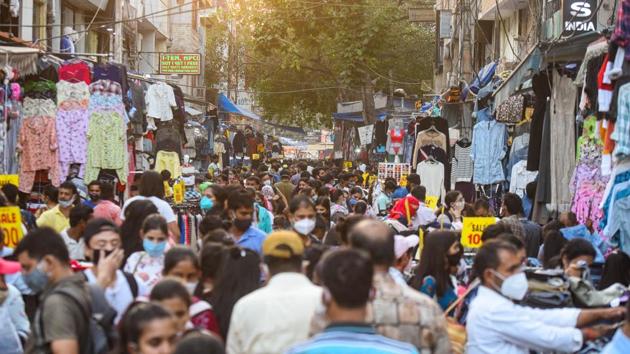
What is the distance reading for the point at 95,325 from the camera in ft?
20.6

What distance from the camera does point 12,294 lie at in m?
7.36

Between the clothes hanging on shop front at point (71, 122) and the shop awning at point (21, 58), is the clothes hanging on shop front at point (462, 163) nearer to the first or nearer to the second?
the clothes hanging on shop front at point (71, 122)

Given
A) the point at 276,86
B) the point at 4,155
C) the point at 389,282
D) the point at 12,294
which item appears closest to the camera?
the point at 389,282

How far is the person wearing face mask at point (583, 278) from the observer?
7496 millimetres

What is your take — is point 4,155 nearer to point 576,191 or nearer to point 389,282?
point 576,191

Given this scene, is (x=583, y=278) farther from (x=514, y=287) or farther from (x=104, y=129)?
(x=104, y=129)

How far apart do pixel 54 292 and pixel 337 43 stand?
35291 mm

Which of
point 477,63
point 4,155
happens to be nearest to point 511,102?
point 4,155

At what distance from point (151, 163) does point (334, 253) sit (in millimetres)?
16651

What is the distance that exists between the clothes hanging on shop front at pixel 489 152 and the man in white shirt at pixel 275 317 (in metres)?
12.9

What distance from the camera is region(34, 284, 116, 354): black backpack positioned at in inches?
237

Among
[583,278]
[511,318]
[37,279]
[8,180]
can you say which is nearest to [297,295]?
[511,318]

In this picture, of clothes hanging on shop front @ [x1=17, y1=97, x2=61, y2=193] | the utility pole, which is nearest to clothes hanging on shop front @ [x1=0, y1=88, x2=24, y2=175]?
clothes hanging on shop front @ [x1=17, y1=97, x2=61, y2=193]

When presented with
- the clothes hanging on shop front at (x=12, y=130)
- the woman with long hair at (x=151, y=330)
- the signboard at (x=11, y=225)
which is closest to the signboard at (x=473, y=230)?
the signboard at (x=11, y=225)
